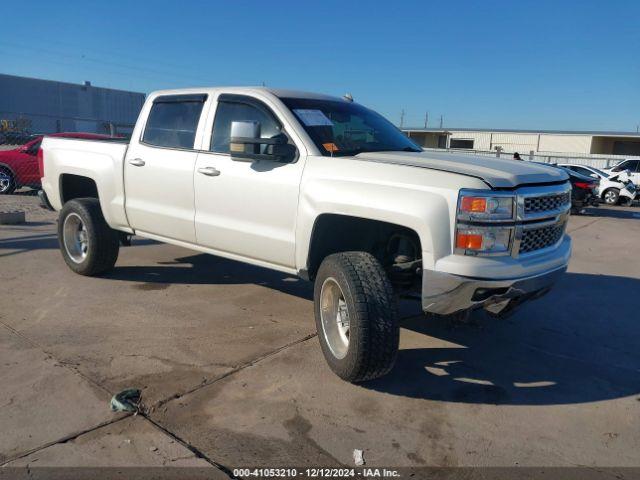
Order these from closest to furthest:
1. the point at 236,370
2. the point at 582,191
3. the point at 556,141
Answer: the point at 236,370 → the point at 582,191 → the point at 556,141

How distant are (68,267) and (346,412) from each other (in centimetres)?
446

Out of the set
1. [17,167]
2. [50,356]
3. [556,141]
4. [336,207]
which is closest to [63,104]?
[556,141]

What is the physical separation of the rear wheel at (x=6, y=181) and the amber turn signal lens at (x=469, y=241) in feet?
43.8

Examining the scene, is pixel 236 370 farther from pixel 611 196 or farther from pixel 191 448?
pixel 611 196

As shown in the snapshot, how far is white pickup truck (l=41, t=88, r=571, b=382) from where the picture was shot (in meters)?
3.35

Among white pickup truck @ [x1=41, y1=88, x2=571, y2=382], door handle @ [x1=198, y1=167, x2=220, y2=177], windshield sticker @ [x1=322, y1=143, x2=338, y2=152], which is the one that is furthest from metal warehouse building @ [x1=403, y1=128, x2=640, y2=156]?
windshield sticker @ [x1=322, y1=143, x2=338, y2=152]

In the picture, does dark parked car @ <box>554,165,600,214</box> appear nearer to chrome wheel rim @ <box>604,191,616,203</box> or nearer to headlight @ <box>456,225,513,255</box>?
chrome wheel rim @ <box>604,191,616,203</box>

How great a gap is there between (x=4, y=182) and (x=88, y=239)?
30.8ft

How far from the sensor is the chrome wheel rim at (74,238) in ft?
20.4

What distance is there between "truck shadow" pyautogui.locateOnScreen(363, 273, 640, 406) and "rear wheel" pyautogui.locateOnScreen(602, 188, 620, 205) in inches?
637

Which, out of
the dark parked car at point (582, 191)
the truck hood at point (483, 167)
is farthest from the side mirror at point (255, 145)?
the dark parked car at point (582, 191)

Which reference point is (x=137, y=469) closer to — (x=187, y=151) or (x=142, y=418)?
(x=142, y=418)

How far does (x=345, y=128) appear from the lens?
→ 472cm

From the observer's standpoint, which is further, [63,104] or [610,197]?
[63,104]
